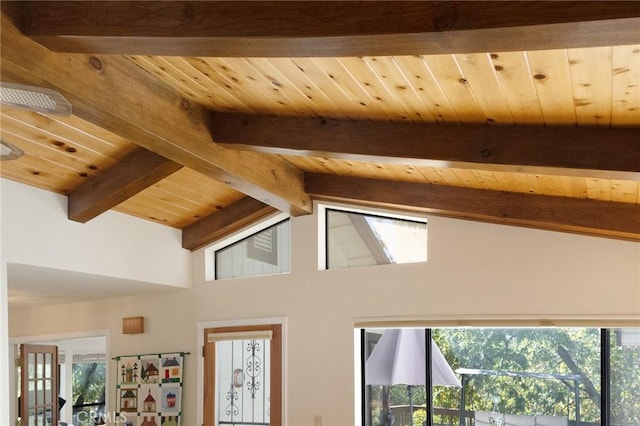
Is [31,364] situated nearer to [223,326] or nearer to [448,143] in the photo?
[223,326]

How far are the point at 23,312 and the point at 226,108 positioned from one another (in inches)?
203

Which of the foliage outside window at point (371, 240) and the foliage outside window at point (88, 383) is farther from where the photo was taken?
the foliage outside window at point (88, 383)

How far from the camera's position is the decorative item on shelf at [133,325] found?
7516 millimetres

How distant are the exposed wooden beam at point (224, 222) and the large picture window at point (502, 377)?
1450 mm

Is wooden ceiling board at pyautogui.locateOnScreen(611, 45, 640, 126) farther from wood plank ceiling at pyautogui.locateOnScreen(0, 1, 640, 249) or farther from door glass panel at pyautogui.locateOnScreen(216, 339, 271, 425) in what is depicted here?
door glass panel at pyautogui.locateOnScreen(216, 339, 271, 425)

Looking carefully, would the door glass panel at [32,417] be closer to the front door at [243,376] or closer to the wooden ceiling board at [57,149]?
the front door at [243,376]

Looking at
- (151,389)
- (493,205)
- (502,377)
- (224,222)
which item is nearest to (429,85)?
(493,205)

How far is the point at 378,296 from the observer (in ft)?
20.4

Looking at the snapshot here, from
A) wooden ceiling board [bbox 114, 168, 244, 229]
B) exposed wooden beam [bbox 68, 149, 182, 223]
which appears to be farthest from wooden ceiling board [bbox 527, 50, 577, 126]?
wooden ceiling board [bbox 114, 168, 244, 229]

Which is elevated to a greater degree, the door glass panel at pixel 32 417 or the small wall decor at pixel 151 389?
the small wall decor at pixel 151 389

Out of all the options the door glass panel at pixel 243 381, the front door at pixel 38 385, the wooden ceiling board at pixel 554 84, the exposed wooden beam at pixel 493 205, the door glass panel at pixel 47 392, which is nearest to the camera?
the wooden ceiling board at pixel 554 84

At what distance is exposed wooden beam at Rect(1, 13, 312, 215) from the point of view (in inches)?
134

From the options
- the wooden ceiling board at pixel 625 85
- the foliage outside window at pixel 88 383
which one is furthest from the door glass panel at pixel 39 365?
the wooden ceiling board at pixel 625 85

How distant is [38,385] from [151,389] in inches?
95.8
